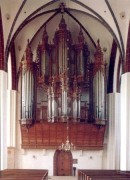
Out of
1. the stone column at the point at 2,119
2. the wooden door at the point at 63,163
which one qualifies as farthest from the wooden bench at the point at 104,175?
the wooden door at the point at 63,163

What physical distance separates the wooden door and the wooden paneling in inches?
29.3

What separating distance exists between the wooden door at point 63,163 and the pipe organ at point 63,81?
2.30m

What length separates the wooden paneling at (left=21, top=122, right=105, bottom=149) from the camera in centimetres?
2084

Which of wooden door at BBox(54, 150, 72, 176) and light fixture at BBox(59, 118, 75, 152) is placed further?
wooden door at BBox(54, 150, 72, 176)

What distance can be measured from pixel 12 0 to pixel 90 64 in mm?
5781

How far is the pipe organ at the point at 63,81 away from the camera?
20438 mm

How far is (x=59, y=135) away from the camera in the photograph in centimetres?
2111

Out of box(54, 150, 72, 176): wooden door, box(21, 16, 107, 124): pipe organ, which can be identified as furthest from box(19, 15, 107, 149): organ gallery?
box(54, 150, 72, 176): wooden door

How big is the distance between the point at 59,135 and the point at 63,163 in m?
1.65

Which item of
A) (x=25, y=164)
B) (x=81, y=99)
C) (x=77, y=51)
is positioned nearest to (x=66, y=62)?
(x=77, y=51)

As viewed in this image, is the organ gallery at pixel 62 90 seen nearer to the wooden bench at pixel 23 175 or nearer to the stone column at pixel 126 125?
the stone column at pixel 126 125

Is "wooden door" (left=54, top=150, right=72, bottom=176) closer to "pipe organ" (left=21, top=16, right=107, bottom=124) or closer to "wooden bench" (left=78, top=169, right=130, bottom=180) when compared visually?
"pipe organ" (left=21, top=16, right=107, bottom=124)

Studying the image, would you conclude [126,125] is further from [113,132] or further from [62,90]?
[62,90]

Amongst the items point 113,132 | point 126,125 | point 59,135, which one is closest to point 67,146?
point 59,135
